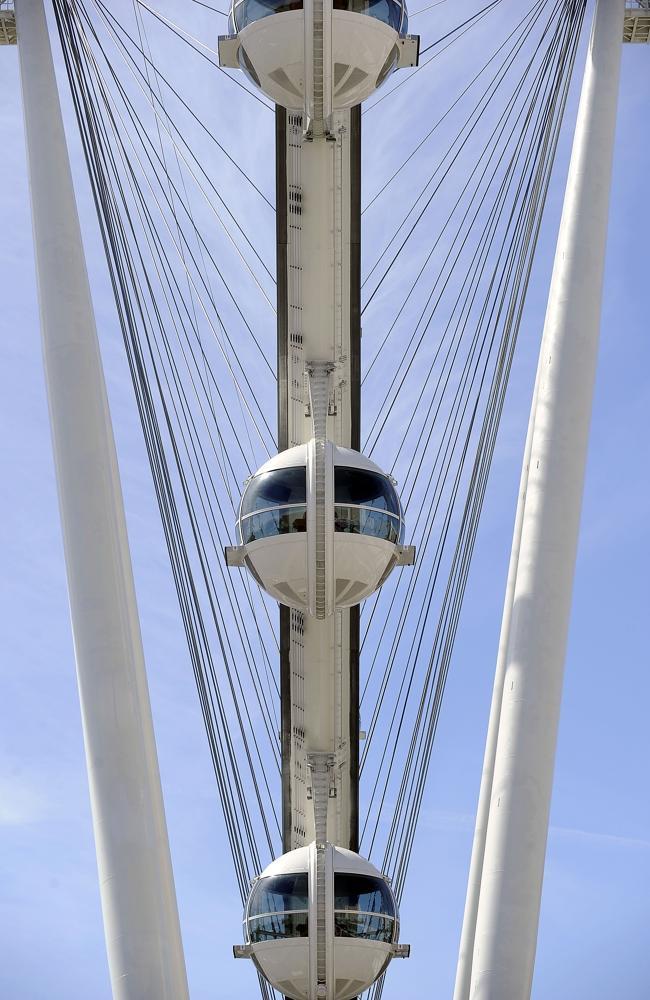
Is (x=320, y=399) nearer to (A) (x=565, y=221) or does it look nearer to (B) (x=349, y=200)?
(B) (x=349, y=200)

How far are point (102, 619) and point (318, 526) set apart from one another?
4071mm

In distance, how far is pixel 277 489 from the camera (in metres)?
18.1

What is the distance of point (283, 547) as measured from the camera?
17984mm

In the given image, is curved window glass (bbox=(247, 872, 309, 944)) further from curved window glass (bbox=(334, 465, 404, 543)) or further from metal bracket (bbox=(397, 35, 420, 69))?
metal bracket (bbox=(397, 35, 420, 69))

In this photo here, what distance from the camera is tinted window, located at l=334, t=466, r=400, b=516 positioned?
18.0m

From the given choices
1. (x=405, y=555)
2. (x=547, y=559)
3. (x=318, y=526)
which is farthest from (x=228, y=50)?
(x=547, y=559)

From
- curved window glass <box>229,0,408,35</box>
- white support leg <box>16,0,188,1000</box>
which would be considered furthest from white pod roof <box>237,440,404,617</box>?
curved window glass <box>229,0,408,35</box>

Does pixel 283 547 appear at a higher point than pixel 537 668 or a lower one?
higher

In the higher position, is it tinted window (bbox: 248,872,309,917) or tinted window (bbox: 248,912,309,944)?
tinted window (bbox: 248,872,309,917)

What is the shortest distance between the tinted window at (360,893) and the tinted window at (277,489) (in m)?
5.31

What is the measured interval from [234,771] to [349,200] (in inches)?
347

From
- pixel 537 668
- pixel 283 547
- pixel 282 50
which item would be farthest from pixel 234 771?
pixel 282 50

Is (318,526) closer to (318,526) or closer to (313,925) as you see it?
(318,526)

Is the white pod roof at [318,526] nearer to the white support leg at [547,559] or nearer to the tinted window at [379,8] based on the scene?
the white support leg at [547,559]
